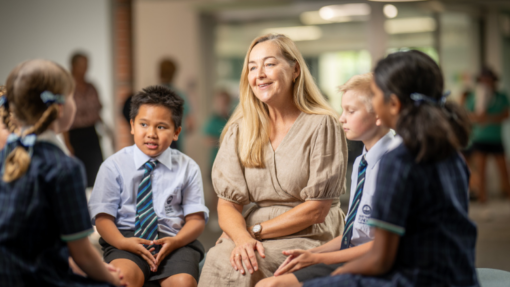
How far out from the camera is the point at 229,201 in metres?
2.00

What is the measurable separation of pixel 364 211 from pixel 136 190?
88 cm

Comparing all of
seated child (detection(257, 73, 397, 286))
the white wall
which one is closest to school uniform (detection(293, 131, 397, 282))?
seated child (detection(257, 73, 397, 286))

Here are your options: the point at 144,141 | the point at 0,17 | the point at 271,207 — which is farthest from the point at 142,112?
the point at 0,17

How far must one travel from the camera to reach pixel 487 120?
6129 millimetres

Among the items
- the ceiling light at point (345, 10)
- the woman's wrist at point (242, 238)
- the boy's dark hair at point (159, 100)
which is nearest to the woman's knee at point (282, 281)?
the woman's wrist at point (242, 238)

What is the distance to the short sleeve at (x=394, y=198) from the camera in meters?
1.27

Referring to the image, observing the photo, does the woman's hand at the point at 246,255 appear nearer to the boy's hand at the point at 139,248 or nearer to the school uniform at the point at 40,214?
the boy's hand at the point at 139,248

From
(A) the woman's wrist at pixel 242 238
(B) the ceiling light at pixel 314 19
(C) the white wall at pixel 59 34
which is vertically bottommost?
(A) the woman's wrist at pixel 242 238

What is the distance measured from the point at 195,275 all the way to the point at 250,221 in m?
0.30

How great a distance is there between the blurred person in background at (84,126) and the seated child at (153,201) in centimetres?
263

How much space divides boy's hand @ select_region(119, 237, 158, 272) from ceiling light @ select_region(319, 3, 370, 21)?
19.5ft

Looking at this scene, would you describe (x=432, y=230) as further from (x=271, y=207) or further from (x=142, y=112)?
(x=142, y=112)

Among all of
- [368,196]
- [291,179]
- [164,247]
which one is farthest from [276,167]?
[164,247]

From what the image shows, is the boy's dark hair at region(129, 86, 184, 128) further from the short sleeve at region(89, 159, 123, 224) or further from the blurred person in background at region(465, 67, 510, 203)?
the blurred person in background at region(465, 67, 510, 203)
